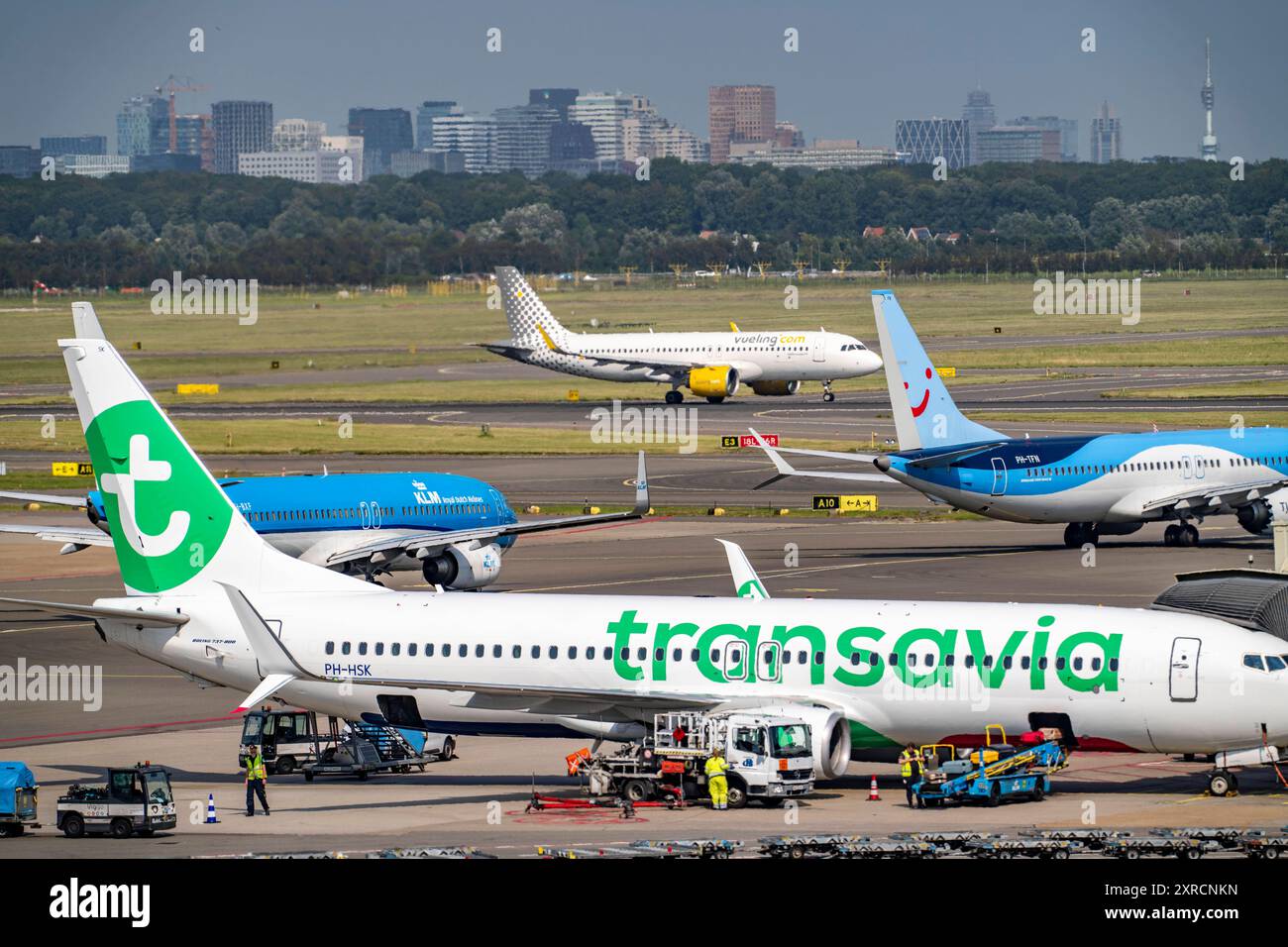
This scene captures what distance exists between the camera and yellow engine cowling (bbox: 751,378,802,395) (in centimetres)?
16262

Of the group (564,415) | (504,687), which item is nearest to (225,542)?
(504,687)

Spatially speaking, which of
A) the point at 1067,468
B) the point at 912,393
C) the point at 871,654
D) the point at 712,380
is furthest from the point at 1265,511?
the point at 712,380

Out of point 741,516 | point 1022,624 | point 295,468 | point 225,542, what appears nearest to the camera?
point 1022,624

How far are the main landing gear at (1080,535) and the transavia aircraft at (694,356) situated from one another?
226 feet

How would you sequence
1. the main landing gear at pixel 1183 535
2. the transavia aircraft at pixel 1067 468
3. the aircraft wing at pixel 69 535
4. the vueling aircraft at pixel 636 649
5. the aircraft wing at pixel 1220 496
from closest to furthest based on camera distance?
the vueling aircraft at pixel 636 649 < the aircraft wing at pixel 69 535 < the transavia aircraft at pixel 1067 468 < the aircraft wing at pixel 1220 496 < the main landing gear at pixel 1183 535

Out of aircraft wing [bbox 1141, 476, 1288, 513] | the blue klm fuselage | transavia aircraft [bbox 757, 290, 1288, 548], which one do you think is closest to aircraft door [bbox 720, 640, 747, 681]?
the blue klm fuselage

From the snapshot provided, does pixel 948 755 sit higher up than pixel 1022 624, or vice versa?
pixel 1022 624

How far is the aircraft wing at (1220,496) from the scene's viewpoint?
84.8 meters

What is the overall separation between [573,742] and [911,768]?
12.9m

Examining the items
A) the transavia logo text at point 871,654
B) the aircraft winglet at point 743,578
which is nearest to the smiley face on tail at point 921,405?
the aircraft winglet at point 743,578
